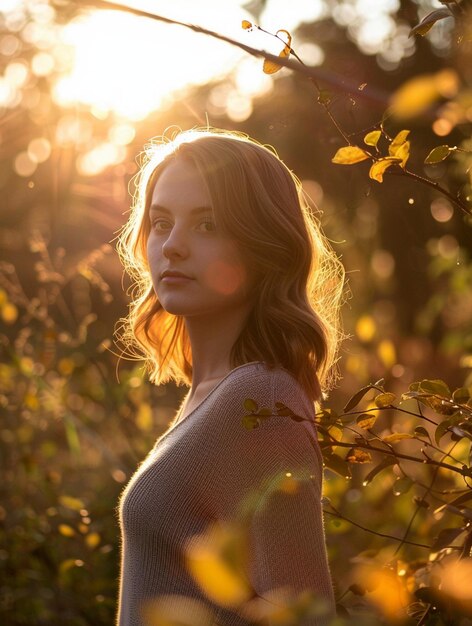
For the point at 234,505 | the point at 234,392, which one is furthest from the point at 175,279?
the point at 234,505

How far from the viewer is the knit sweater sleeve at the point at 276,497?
1563mm

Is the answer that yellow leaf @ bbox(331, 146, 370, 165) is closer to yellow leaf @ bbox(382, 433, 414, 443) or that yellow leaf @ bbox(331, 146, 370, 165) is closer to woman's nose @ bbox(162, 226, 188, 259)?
yellow leaf @ bbox(382, 433, 414, 443)

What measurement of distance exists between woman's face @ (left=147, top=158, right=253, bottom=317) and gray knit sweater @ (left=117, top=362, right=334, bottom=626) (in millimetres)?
221

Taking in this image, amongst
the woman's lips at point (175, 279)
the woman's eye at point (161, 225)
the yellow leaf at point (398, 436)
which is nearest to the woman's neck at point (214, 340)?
the woman's lips at point (175, 279)

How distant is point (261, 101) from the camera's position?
14.5 feet

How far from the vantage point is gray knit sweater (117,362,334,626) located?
62.1 inches

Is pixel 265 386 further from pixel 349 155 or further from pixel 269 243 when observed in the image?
pixel 349 155

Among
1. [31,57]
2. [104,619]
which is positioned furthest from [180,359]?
[31,57]

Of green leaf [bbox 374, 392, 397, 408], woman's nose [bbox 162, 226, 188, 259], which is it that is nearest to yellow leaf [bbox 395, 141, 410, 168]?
green leaf [bbox 374, 392, 397, 408]

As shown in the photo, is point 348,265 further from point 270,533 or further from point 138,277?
point 270,533

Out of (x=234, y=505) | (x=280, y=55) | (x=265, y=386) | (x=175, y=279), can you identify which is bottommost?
(x=234, y=505)

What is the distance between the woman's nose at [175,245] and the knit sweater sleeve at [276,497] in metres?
0.39

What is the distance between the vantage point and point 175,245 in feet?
6.41

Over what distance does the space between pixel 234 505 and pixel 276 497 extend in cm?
10
